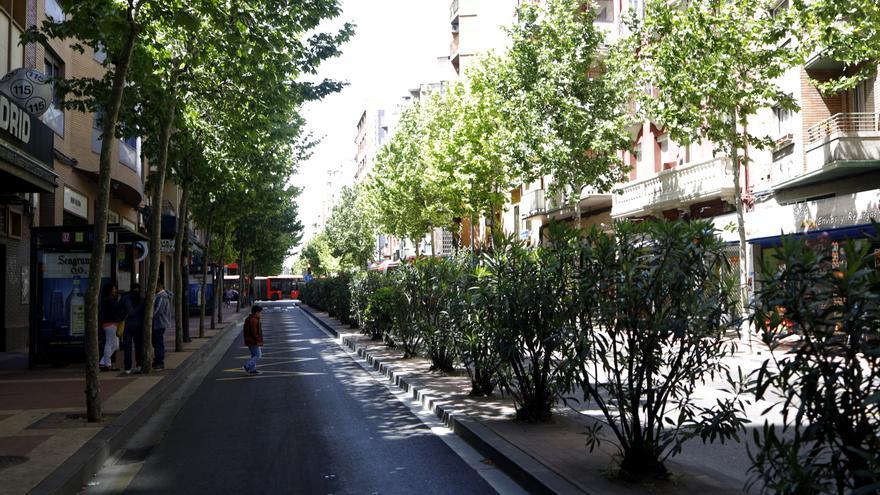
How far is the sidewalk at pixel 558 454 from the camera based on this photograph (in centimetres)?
587

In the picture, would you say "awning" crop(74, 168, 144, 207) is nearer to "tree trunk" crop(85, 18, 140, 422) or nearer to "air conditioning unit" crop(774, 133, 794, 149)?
"tree trunk" crop(85, 18, 140, 422)

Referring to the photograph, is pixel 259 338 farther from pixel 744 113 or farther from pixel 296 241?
pixel 296 241

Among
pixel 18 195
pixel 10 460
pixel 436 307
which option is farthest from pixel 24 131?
pixel 436 307

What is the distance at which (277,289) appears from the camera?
3509 inches

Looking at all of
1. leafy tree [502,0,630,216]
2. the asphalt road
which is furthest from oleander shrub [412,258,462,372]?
leafy tree [502,0,630,216]

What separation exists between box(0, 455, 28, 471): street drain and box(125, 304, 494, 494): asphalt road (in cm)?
103

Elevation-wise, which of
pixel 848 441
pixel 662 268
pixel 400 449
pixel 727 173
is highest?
pixel 727 173

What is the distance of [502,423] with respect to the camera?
8734 mm

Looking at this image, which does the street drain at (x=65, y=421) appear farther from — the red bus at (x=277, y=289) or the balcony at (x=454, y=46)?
the red bus at (x=277, y=289)

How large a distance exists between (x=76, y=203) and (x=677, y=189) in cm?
2019

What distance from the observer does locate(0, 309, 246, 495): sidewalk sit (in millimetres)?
6957

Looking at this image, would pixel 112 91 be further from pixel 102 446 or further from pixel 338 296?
pixel 338 296

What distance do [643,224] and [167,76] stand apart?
11.2 m

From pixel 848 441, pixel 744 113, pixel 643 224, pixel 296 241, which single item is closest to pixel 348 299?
pixel 744 113
